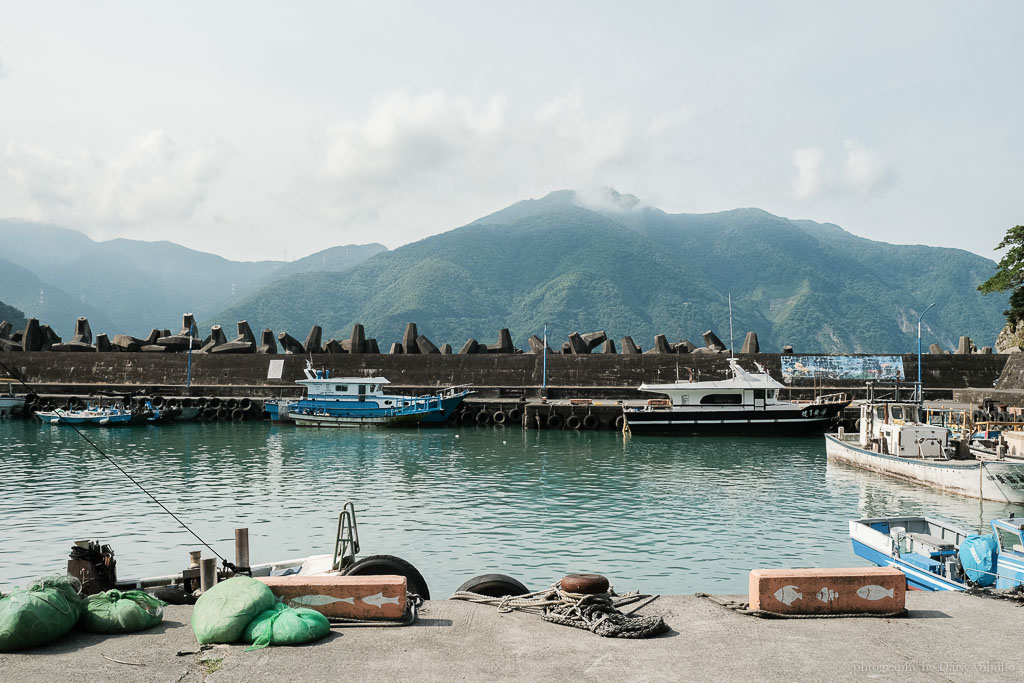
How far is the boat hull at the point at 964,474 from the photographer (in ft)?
50.8

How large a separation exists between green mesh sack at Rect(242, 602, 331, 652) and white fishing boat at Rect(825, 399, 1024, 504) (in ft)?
46.2

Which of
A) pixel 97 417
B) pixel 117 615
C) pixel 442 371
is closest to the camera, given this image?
pixel 117 615

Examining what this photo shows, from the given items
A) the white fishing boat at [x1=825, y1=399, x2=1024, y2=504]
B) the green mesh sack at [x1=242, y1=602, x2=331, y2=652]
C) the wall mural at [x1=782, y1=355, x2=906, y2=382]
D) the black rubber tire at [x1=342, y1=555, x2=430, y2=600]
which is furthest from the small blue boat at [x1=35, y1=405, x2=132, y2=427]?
the green mesh sack at [x1=242, y1=602, x2=331, y2=652]

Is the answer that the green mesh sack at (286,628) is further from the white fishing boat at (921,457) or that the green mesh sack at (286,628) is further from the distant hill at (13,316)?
the distant hill at (13,316)

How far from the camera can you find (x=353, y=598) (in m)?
5.57

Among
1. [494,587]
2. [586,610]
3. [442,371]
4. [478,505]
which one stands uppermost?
[442,371]

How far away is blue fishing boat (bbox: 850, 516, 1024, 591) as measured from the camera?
26.2 ft

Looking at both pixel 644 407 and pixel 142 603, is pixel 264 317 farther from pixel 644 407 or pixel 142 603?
pixel 142 603

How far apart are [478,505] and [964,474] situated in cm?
994

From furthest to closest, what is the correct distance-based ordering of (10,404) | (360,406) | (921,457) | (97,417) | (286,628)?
1. (10,404)
2. (360,406)
3. (97,417)
4. (921,457)
5. (286,628)

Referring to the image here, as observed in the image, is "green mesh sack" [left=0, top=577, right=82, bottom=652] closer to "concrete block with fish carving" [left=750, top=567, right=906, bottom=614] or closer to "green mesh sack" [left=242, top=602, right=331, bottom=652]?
"green mesh sack" [left=242, top=602, right=331, bottom=652]

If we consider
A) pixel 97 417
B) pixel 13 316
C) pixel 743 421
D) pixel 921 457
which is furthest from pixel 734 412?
pixel 13 316

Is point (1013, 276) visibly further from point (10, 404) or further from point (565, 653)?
point (10, 404)

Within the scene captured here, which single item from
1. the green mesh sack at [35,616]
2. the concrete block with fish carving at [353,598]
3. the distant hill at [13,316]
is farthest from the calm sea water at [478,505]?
the distant hill at [13,316]
